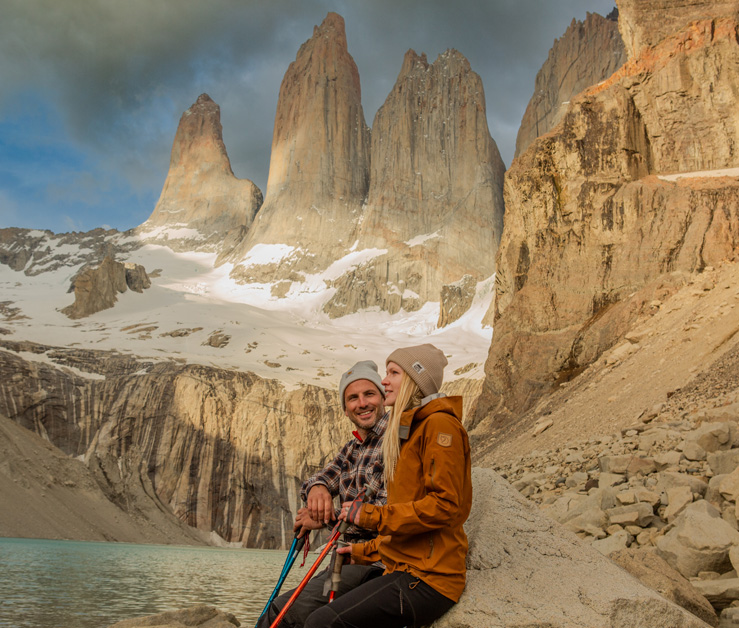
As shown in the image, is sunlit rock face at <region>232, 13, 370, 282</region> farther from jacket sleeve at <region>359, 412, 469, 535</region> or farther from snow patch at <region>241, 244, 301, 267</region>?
jacket sleeve at <region>359, 412, 469, 535</region>

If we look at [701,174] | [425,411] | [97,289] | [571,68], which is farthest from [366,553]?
[571,68]

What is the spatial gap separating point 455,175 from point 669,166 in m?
86.9

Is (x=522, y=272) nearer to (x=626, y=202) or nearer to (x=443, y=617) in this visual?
(x=626, y=202)

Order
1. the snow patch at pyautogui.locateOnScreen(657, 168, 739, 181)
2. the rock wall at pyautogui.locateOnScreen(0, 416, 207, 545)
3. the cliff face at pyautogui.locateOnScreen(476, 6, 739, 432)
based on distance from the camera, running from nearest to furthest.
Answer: the cliff face at pyautogui.locateOnScreen(476, 6, 739, 432) < the snow patch at pyautogui.locateOnScreen(657, 168, 739, 181) < the rock wall at pyautogui.locateOnScreen(0, 416, 207, 545)

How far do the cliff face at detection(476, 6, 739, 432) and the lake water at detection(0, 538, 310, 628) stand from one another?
42.6ft

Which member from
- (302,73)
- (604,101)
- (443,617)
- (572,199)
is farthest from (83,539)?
(302,73)

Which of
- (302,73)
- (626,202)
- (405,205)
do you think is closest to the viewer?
(626,202)

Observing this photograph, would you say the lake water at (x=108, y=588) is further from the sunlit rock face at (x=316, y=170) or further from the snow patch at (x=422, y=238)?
the sunlit rock face at (x=316, y=170)

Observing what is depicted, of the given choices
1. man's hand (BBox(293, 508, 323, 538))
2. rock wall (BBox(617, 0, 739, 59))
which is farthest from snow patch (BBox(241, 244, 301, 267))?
man's hand (BBox(293, 508, 323, 538))

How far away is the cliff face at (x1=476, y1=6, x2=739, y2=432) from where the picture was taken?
21.8 meters

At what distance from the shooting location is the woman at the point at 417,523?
288cm

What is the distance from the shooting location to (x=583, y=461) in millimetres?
10914

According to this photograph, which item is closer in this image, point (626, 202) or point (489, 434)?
point (626, 202)

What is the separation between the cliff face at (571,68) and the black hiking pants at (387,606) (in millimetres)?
94510
